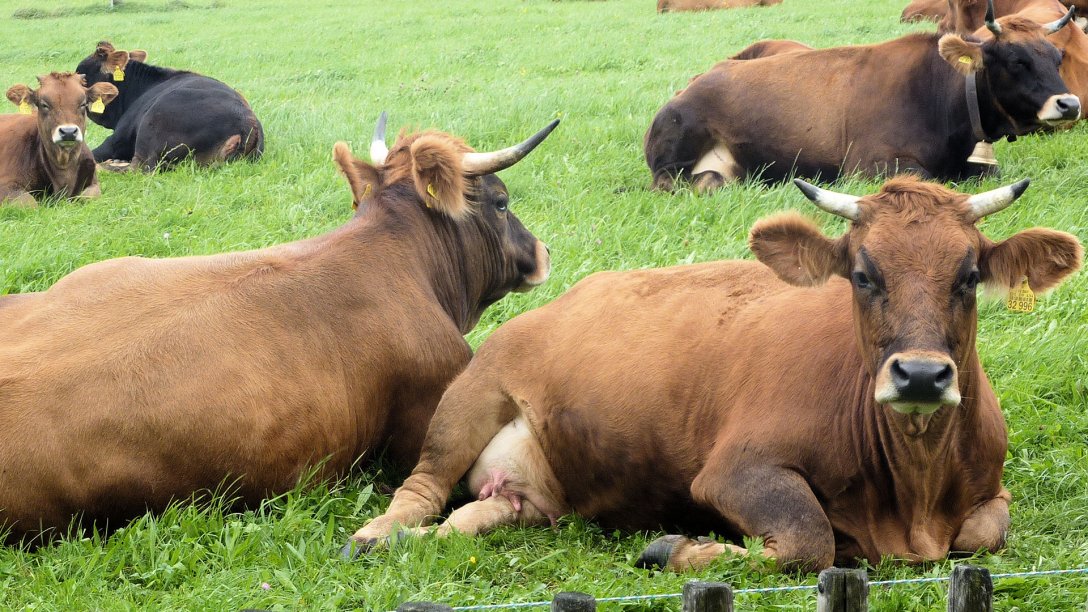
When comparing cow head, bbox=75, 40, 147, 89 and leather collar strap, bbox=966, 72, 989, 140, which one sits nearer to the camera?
leather collar strap, bbox=966, 72, 989, 140

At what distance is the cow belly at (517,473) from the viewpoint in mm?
5672

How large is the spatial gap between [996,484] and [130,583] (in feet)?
11.1

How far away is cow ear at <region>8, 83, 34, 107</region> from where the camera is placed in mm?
13000

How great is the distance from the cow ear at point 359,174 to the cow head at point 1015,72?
565 cm

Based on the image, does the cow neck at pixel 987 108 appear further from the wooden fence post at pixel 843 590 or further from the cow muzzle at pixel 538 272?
the wooden fence post at pixel 843 590

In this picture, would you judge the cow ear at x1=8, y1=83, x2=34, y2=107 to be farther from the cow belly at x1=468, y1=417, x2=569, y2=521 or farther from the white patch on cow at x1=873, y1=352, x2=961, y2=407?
the white patch on cow at x1=873, y1=352, x2=961, y2=407

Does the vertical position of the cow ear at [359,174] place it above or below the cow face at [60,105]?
above

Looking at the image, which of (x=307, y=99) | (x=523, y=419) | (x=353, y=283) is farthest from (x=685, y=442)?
(x=307, y=99)

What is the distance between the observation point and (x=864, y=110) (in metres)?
10.7

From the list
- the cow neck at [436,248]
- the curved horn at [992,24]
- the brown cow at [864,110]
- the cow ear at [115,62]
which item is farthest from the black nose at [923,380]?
the cow ear at [115,62]

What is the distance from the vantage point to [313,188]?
34.9ft

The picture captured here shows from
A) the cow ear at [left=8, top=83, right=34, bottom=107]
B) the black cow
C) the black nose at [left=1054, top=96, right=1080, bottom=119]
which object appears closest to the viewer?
the black nose at [left=1054, top=96, right=1080, bottom=119]

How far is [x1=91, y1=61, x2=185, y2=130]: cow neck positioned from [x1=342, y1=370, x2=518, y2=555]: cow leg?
35.3 ft

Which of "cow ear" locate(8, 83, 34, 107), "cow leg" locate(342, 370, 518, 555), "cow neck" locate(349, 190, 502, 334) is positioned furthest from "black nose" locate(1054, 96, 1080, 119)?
"cow ear" locate(8, 83, 34, 107)
